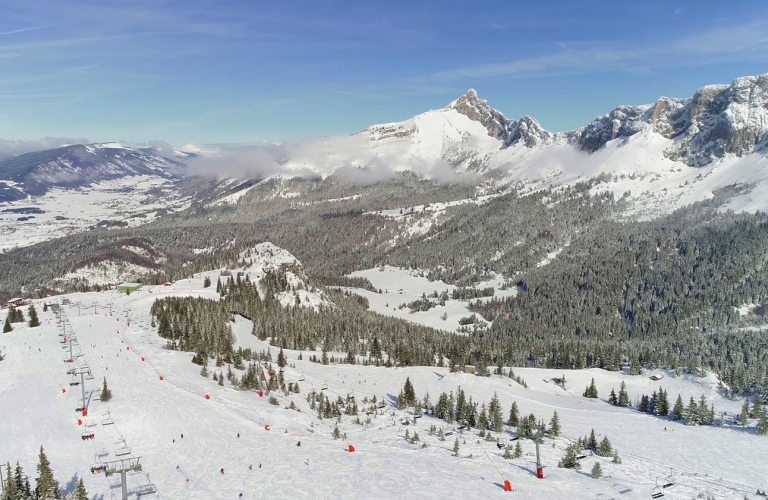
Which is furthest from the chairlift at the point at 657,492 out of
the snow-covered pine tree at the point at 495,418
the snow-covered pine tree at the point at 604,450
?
the snow-covered pine tree at the point at 495,418

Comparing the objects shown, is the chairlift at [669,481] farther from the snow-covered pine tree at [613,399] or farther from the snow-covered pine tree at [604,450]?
the snow-covered pine tree at [613,399]

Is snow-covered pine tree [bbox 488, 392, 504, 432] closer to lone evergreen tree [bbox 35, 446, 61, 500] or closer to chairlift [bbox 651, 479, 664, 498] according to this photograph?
chairlift [bbox 651, 479, 664, 498]

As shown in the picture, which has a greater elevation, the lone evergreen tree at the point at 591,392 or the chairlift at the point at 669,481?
the chairlift at the point at 669,481

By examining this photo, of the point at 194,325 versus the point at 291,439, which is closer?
the point at 291,439

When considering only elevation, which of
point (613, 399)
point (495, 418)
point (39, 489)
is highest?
point (39, 489)

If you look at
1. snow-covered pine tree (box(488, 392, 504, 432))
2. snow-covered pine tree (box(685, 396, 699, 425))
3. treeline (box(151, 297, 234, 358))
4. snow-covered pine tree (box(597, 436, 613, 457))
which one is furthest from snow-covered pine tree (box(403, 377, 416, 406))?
snow-covered pine tree (box(685, 396, 699, 425))

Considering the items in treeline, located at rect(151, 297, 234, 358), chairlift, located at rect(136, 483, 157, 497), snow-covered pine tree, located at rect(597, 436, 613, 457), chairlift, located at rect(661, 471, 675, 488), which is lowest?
snow-covered pine tree, located at rect(597, 436, 613, 457)

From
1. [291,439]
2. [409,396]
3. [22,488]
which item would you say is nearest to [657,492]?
[291,439]

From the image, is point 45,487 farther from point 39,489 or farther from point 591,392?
point 591,392
